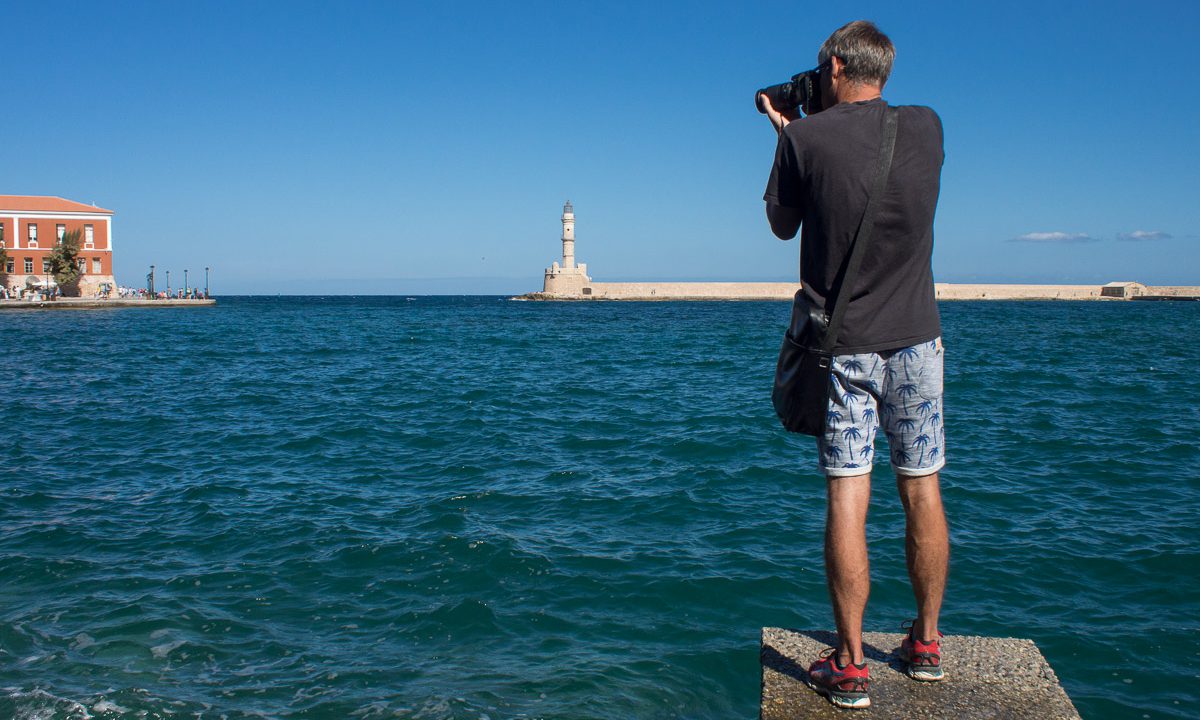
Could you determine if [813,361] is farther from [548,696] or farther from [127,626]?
[127,626]

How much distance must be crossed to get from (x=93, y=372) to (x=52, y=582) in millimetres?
16770

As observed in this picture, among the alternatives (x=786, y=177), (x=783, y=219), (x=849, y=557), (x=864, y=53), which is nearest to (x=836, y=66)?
(x=864, y=53)

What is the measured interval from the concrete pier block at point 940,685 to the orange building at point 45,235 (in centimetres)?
7652

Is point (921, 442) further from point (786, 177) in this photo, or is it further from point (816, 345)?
point (786, 177)

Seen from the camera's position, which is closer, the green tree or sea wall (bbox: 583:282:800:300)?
the green tree

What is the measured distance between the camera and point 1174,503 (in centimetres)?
779

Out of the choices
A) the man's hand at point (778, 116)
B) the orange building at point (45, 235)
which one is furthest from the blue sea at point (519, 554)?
the orange building at point (45, 235)

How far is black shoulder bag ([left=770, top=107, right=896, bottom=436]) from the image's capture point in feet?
8.59

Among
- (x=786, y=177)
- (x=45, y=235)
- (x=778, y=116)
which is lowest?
(x=786, y=177)

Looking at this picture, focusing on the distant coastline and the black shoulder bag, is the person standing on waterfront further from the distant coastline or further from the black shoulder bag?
the distant coastline

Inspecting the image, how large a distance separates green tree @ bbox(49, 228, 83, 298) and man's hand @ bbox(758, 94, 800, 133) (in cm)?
7399

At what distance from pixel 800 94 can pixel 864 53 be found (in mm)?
256

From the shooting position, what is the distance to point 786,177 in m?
2.69

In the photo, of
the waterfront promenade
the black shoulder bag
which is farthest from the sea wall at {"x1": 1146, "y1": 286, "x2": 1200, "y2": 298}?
the black shoulder bag
